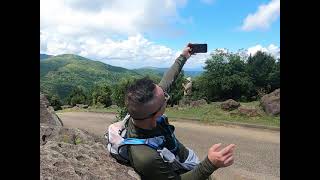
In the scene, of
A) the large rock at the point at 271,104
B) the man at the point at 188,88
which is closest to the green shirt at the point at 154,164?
the large rock at the point at 271,104

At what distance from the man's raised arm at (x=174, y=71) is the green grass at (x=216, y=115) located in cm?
785

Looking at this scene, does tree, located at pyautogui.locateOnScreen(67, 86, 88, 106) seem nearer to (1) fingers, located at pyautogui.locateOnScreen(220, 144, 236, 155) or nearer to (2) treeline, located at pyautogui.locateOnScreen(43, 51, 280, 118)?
(2) treeline, located at pyautogui.locateOnScreen(43, 51, 280, 118)

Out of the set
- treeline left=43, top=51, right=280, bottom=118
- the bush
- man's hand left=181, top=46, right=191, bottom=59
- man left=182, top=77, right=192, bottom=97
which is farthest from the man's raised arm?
the bush

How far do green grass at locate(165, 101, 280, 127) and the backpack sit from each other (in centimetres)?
813

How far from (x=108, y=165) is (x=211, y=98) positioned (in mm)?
13876

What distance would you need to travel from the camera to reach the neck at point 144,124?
182 centimetres

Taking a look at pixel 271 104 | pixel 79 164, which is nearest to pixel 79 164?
pixel 79 164

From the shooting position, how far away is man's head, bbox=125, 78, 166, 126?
1.78m

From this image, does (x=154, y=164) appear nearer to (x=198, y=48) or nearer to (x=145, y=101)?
(x=145, y=101)

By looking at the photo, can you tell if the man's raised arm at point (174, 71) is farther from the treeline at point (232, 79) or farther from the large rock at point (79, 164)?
the treeline at point (232, 79)

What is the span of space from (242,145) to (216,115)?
4.14 m

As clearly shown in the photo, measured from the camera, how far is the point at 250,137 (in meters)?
8.94
